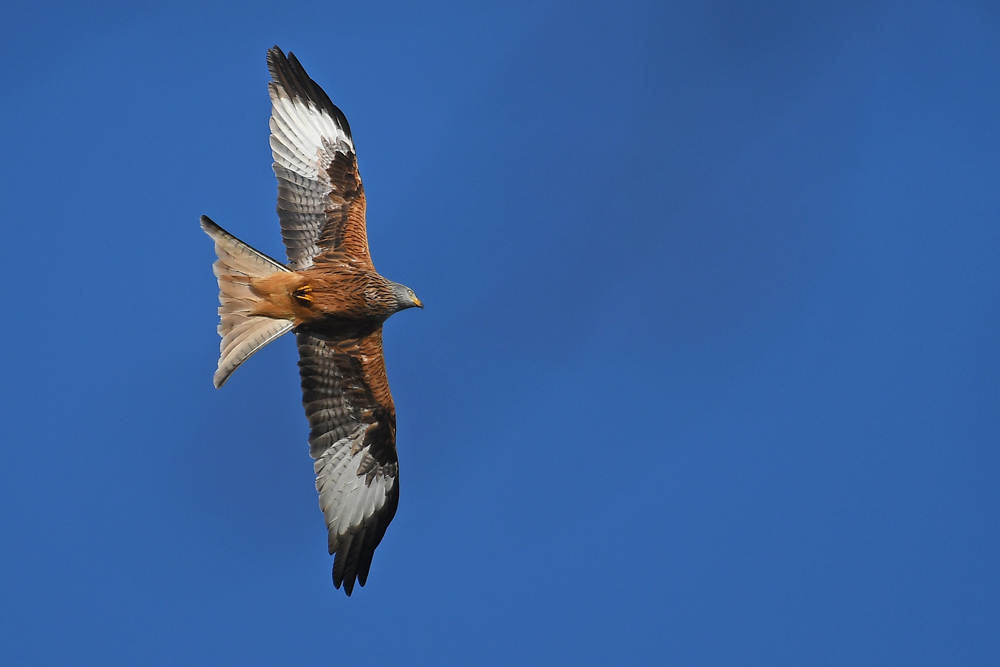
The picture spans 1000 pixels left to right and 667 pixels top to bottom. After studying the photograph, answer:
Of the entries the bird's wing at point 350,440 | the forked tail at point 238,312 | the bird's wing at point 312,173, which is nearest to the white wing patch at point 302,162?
the bird's wing at point 312,173

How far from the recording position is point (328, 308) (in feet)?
16.9

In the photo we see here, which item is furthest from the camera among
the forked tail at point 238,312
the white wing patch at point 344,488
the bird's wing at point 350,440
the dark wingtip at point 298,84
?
the dark wingtip at point 298,84

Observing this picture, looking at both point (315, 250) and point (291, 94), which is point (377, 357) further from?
point (291, 94)

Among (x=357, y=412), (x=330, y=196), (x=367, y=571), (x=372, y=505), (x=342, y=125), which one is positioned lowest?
(x=367, y=571)

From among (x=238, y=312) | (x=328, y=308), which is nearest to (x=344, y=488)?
(x=328, y=308)

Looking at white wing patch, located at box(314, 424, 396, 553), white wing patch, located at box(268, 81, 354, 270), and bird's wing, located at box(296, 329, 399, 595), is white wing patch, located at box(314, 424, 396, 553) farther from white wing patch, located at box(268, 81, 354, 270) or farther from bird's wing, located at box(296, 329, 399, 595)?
white wing patch, located at box(268, 81, 354, 270)

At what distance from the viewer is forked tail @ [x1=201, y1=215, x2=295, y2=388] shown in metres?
5.05

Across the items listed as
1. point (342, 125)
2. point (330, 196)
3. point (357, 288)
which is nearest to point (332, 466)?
point (357, 288)

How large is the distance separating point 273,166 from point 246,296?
2.78 feet

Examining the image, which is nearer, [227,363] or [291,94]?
[227,363]

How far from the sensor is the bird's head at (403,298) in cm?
513

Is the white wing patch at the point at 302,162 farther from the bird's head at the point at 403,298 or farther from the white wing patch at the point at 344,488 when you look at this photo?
the white wing patch at the point at 344,488

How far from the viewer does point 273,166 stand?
17.9 ft

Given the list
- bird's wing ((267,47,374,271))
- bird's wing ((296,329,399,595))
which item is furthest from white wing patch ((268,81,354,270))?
bird's wing ((296,329,399,595))
